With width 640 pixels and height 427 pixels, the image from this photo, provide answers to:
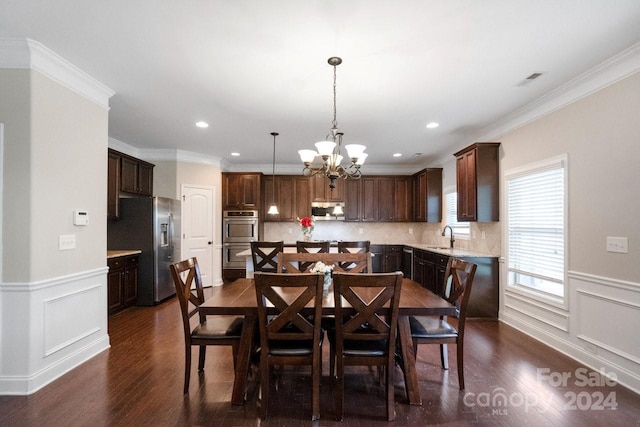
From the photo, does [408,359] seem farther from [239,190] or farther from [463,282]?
[239,190]

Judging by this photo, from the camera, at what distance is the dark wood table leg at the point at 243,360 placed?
2.24 meters

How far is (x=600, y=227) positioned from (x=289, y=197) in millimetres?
5423

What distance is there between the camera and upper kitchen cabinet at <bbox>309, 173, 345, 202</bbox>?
7102mm

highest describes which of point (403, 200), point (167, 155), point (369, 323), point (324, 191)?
point (167, 155)

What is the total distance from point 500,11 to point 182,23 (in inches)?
84.5

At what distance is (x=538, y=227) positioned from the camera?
3.61 meters

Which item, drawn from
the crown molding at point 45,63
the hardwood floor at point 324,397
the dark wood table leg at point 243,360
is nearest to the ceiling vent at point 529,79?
the hardwood floor at point 324,397

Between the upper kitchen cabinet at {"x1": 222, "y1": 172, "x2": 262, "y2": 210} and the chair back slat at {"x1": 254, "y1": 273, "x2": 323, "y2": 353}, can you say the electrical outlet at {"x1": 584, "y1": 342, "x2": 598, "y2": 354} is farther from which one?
the upper kitchen cabinet at {"x1": 222, "y1": 172, "x2": 262, "y2": 210}

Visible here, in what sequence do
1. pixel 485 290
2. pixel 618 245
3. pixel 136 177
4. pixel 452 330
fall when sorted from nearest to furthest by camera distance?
pixel 452 330 → pixel 618 245 → pixel 485 290 → pixel 136 177

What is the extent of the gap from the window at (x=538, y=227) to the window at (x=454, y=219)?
1327mm

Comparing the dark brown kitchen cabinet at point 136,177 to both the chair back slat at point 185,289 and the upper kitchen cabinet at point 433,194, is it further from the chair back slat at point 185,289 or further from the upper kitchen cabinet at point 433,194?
the upper kitchen cabinet at point 433,194

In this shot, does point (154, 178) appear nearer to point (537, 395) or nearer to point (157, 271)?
point (157, 271)

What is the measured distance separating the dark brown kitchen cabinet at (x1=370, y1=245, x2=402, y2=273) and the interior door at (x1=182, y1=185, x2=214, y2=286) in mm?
3498

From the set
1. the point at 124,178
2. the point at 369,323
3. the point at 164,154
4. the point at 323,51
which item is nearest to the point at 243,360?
the point at 369,323
